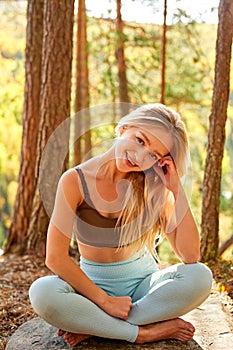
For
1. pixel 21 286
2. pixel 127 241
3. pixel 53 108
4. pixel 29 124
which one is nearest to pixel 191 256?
pixel 127 241

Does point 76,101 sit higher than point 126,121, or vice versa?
point 126,121

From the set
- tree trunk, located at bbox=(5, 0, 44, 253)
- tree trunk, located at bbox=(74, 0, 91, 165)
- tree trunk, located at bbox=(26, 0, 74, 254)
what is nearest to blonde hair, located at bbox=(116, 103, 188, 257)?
tree trunk, located at bbox=(26, 0, 74, 254)

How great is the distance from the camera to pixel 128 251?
8.18ft

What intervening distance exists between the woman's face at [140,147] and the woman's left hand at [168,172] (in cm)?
4

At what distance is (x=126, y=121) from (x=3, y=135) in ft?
29.4

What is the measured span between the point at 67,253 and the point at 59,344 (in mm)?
401

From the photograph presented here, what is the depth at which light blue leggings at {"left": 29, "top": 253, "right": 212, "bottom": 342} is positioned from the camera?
2.25m

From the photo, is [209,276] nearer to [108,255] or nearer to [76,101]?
[108,255]

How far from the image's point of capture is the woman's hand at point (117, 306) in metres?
2.32

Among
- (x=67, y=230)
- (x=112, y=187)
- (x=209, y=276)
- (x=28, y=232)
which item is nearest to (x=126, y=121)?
(x=112, y=187)

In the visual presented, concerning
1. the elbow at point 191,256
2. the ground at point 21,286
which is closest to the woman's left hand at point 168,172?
the elbow at point 191,256

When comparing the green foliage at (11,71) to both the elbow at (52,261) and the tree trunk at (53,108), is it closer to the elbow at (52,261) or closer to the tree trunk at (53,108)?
the tree trunk at (53,108)

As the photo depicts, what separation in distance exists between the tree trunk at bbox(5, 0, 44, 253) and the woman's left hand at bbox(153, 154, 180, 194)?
2.47 m

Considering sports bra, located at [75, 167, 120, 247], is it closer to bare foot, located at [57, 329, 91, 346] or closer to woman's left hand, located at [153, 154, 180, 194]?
woman's left hand, located at [153, 154, 180, 194]
